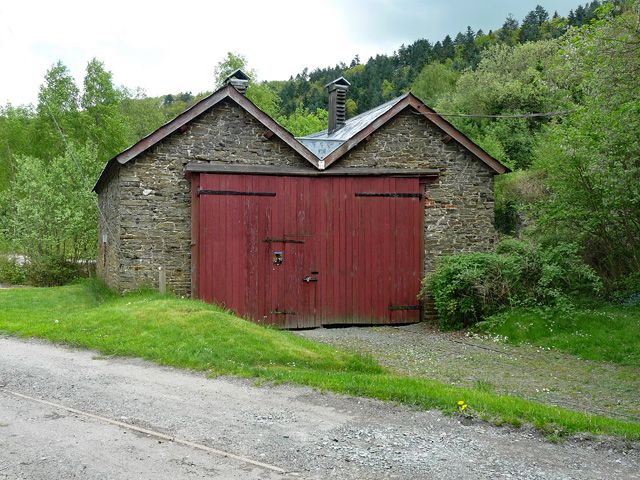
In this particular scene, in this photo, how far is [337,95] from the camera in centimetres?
2191

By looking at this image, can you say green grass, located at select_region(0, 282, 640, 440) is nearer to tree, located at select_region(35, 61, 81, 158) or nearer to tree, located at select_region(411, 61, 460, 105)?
tree, located at select_region(35, 61, 81, 158)

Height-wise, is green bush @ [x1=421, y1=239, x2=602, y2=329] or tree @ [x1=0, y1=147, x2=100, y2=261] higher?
tree @ [x1=0, y1=147, x2=100, y2=261]

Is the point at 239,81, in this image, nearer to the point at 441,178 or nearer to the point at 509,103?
the point at 441,178

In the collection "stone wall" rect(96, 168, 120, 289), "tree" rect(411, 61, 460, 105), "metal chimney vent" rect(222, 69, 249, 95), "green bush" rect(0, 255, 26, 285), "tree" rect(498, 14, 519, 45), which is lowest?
"green bush" rect(0, 255, 26, 285)

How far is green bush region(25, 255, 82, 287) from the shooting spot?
23.1 metres

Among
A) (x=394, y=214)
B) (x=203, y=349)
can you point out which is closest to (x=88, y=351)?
(x=203, y=349)

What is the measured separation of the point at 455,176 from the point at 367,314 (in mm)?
4330

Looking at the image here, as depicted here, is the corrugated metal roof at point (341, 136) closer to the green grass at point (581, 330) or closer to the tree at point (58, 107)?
the green grass at point (581, 330)

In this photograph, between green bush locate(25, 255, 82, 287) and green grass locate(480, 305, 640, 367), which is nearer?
green grass locate(480, 305, 640, 367)

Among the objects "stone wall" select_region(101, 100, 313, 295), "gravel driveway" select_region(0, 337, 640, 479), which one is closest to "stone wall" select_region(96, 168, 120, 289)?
"stone wall" select_region(101, 100, 313, 295)

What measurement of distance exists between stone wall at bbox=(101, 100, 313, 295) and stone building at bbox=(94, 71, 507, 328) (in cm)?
2

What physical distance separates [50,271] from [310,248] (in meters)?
12.2

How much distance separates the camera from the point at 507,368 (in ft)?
34.7

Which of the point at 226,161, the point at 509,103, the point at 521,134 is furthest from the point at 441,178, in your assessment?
the point at 509,103
